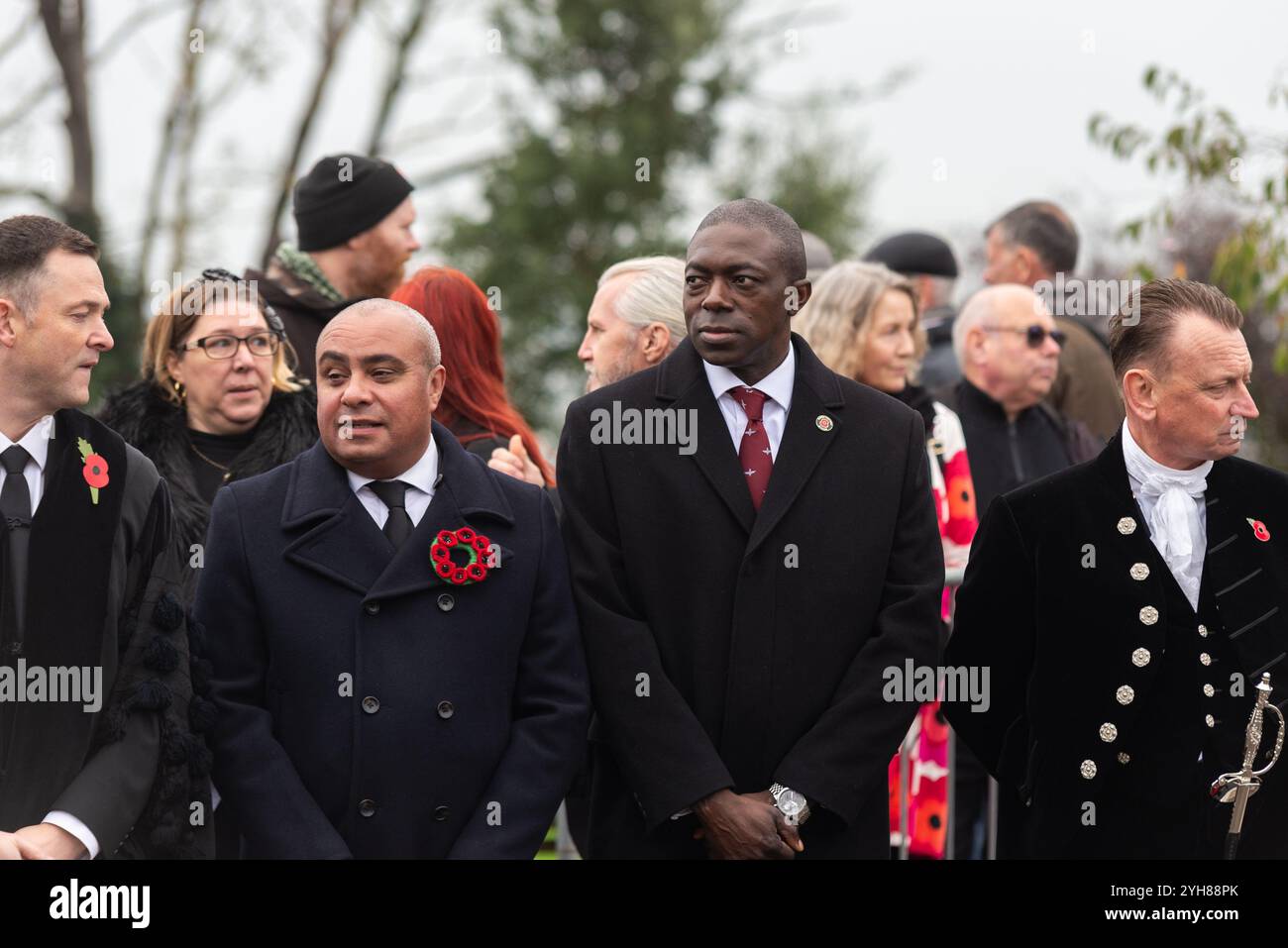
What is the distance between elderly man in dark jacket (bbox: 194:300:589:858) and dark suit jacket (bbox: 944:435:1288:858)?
1244mm

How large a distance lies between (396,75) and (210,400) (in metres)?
18.1

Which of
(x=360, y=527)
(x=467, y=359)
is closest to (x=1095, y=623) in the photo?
(x=360, y=527)

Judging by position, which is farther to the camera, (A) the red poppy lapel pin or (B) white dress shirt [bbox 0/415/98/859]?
(A) the red poppy lapel pin

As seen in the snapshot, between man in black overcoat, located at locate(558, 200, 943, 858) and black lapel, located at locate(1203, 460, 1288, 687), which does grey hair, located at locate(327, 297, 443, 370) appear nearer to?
man in black overcoat, located at locate(558, 200, 943, 858)

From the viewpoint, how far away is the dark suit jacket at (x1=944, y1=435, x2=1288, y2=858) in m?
4.75

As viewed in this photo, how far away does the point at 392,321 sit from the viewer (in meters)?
4.71

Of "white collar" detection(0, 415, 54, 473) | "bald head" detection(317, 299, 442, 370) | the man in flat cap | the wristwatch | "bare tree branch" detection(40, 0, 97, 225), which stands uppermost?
"bare tree branch" detection(40, 0, 97, 225)

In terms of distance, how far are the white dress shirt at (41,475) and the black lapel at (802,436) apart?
181cm

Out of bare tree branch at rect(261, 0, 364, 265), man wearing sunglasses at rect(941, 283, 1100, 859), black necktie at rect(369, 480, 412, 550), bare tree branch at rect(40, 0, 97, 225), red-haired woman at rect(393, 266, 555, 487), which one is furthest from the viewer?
bare tree branch at rect(261, 0, 364, 265)

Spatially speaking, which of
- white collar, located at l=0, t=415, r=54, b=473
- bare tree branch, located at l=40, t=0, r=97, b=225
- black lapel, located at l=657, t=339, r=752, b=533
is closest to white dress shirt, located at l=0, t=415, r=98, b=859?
white collar, located at l=0, t=415, r=54, b=473
